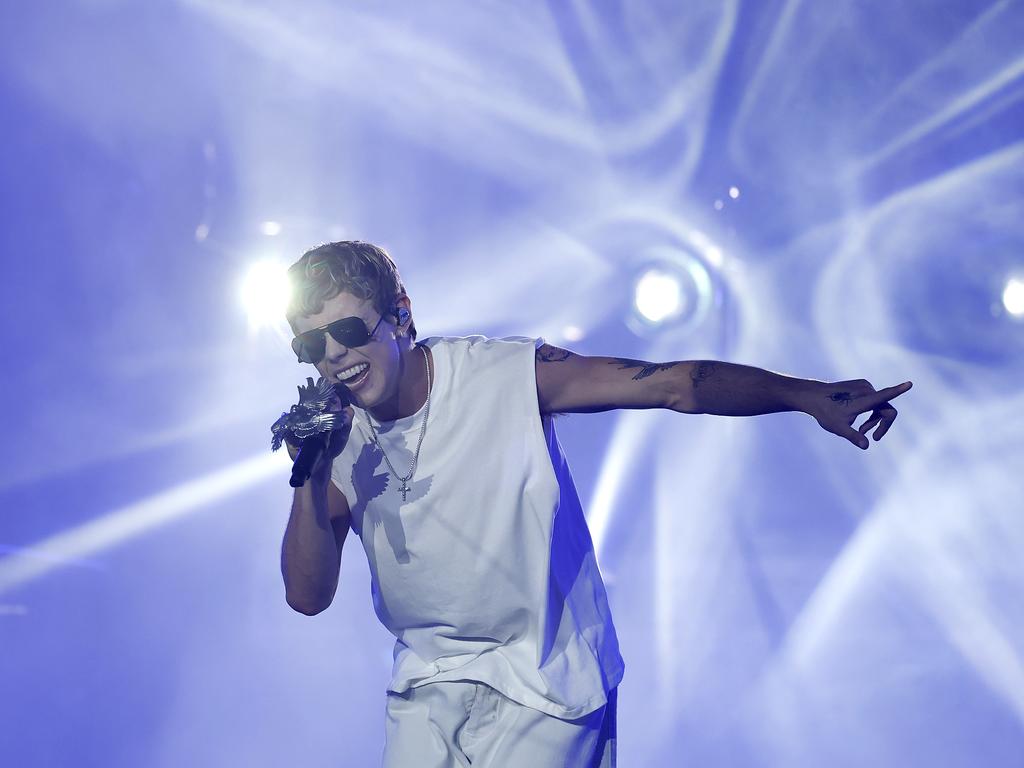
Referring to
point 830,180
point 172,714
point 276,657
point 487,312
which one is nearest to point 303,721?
point 276,657

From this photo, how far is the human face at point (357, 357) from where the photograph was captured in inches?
81.3

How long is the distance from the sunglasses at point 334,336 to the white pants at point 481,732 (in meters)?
0.77

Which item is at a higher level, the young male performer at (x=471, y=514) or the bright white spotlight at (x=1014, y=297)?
the bright white spotlight at (x=1014, y=297)

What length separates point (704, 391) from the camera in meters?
1.89

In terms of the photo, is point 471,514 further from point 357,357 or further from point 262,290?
point 262,290

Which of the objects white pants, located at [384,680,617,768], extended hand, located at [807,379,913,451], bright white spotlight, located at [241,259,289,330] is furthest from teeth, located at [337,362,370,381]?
bright white spotlight, located at [241,259,289,330]

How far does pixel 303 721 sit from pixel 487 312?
6.37 ft

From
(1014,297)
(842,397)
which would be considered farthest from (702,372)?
(1014,297)

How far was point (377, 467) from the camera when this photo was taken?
6.92 feet

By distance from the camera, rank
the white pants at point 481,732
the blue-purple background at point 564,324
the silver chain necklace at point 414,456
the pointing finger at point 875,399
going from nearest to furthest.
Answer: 1. the pointing finger at point 875,399
2. the white pants at point 481,732
3. the silver chain necklace at point 414,456
4. the blue-purple background at point 564,324

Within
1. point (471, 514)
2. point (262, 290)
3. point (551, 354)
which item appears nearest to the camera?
point (471, 514)

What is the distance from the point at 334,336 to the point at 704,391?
82 cm

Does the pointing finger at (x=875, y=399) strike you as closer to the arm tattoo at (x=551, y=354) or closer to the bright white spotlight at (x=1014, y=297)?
the arm tattoo at (x=551, y=354)

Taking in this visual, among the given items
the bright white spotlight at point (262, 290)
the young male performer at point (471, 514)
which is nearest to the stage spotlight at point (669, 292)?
the bright white spotlight at point (262, 290)
